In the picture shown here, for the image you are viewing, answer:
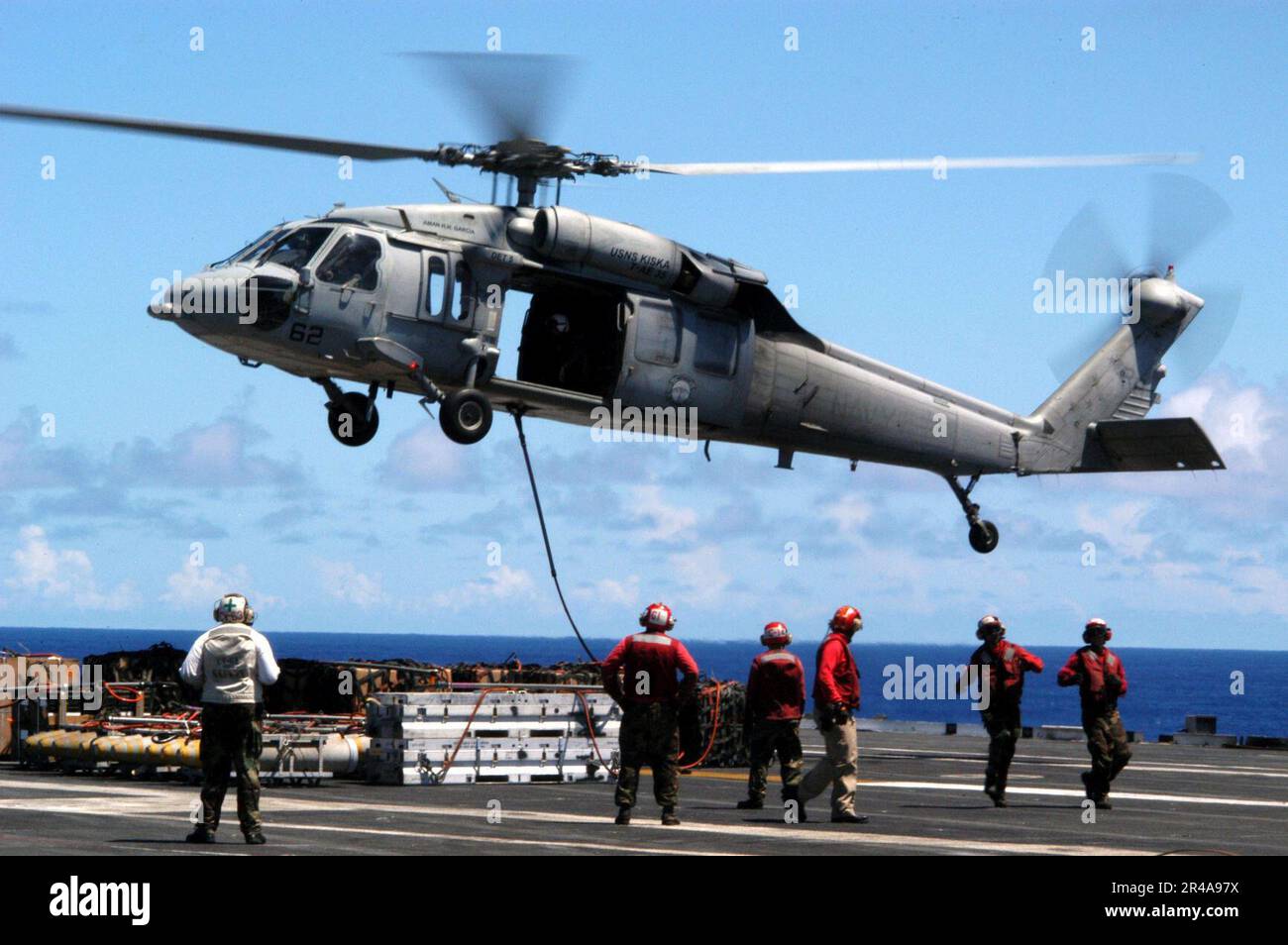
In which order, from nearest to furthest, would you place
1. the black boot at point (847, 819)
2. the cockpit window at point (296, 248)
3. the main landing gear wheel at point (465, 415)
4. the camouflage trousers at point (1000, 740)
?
the black boot at point (847, 819) < the camouflage trousers at point (1000, 740) < the cockpit window at point (296, 248) < the main landing gear wheel at point (465, 415)

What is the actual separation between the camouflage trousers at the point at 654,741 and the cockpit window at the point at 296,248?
Answer: 8901 mm

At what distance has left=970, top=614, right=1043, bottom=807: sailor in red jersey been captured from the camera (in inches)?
816

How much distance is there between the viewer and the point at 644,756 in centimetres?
1827

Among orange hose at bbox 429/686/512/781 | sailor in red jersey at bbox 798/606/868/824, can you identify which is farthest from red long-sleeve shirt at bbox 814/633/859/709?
orange hose at bbox 429/686/512/781

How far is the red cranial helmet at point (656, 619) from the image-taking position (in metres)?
18.5

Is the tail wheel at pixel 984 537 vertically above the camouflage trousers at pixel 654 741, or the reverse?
the tail wheel at pixel 984 537

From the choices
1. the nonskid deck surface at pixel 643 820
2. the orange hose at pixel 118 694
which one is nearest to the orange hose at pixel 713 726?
the nonskid deck surface at pixel 643 820

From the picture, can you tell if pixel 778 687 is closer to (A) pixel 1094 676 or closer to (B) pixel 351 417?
(A) pixel 1094 676

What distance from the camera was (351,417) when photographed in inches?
1022

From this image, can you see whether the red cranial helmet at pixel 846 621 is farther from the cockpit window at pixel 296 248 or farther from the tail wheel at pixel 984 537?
the tail wheel at pixel 984 537

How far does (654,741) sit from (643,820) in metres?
0.83

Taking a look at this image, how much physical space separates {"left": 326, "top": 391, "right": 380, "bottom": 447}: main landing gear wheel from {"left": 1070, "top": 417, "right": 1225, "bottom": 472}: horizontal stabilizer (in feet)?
49.1
